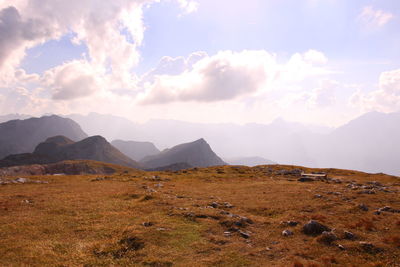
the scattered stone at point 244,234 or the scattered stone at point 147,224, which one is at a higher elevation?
the scattered stone at point 244,234

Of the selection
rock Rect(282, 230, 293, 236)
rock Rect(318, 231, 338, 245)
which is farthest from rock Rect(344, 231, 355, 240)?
rock Rect(282, 230, 293, 236)

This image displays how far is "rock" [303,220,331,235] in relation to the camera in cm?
1856

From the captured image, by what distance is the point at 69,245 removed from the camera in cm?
1630

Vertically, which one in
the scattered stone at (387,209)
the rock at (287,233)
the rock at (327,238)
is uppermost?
the scattered stone at (387,209)

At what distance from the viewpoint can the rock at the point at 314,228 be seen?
18.6 m

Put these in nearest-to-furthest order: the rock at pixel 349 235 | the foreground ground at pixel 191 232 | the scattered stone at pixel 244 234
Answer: the foreground ground at pixel 191 232 < the rock at pixel 349 235 < the scattered stone at pixel 244 234

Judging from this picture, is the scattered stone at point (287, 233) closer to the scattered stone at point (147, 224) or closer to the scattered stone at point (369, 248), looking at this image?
the scattered stone at point (369, 248)

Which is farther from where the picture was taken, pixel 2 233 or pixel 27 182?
pixel 27 182

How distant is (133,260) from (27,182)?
142 ft

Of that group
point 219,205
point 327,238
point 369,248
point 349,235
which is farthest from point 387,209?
point 219,205

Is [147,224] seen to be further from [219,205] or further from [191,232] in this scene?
[219,205]

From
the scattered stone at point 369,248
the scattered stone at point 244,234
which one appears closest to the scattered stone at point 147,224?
the scattered stone at point 244,234

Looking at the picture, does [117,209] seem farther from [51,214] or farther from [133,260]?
[133,260]

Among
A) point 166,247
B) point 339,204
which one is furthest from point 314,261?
point 339,204
